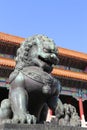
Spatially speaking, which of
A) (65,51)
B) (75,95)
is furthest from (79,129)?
(65,51)

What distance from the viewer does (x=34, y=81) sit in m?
2.80

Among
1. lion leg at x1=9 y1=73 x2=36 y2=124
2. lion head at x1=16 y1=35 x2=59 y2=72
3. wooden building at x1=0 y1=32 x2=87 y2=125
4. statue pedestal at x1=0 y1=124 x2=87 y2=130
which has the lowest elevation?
wooden building at x1=0 y1=32 x2=87 y2=125

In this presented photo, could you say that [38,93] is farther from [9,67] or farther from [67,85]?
[67,85]

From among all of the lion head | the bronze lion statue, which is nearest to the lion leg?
the bronze lion statue

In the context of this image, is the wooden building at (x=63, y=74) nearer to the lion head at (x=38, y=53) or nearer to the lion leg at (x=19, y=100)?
the lion head at (x=38, y=53)

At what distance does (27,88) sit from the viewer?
2.81 m

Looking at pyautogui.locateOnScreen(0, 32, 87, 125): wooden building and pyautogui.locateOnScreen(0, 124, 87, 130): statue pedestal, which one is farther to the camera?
pyautogui.locateOnScreen(0, 32, 87, 125): wooden building

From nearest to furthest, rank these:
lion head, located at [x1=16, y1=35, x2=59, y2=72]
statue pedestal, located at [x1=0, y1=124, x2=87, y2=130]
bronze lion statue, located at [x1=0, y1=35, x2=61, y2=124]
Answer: statue pedestal, located at [x1=0, y1=124, x2=87, y2=130] < bronze lion statue, located at [x1=0, y1=35, x2=61, y2=124] < lion head, located at [x1=16, y1=35, x2=59, y2=72]

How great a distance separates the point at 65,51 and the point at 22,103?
1747cm

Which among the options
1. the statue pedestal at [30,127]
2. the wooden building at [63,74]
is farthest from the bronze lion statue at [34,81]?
the wooden building at [63,74]

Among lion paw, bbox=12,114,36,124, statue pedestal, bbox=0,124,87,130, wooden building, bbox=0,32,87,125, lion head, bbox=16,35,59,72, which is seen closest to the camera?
statue pedestal, bbox=0,124,87,130

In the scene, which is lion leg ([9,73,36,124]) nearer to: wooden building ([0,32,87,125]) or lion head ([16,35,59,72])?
lion head ([16,35,59,72])

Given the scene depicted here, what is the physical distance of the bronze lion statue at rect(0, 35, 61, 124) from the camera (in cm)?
277

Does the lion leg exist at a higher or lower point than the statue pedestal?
higher
